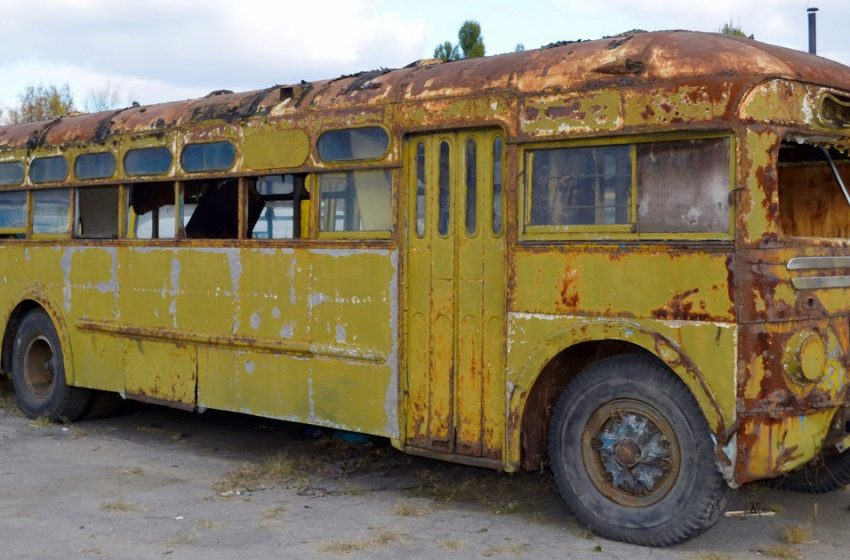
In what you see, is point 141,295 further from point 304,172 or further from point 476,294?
point 476,294

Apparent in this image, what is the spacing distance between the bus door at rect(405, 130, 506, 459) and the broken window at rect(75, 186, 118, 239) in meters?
3.37

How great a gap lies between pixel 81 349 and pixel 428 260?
406cm

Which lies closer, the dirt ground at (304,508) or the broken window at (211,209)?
the dirt ground at (304,508)

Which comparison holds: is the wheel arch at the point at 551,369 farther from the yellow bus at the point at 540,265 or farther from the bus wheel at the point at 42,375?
the bus wheel at the point at 42,375

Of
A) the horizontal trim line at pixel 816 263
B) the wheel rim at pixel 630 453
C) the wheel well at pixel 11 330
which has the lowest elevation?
the wheel rim at pixel 630 453

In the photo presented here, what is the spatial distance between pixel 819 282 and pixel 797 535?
137 centimetres

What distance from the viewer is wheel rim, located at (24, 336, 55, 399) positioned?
10.2 m

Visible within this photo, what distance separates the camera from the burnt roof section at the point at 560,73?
567 cm

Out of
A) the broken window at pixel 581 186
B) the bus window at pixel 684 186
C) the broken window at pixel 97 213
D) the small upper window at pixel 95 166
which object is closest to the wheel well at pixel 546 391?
the broken window at pixel 581 186

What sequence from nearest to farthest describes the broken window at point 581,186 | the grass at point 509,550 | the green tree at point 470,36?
the grass at point 509,550 < the broken window at point 581,186 < the green tree at point 470,36

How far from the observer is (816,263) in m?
5.68

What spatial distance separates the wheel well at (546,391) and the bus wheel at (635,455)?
15 centimetres

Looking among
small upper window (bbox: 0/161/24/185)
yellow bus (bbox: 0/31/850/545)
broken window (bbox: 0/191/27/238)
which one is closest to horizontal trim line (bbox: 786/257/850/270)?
yellow bus (bbox: 0/31/850/545)

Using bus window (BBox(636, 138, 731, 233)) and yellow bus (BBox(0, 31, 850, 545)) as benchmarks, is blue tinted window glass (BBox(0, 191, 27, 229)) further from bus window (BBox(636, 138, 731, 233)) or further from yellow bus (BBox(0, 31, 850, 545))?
bus window (BBox(636, 138, 731, 233))
